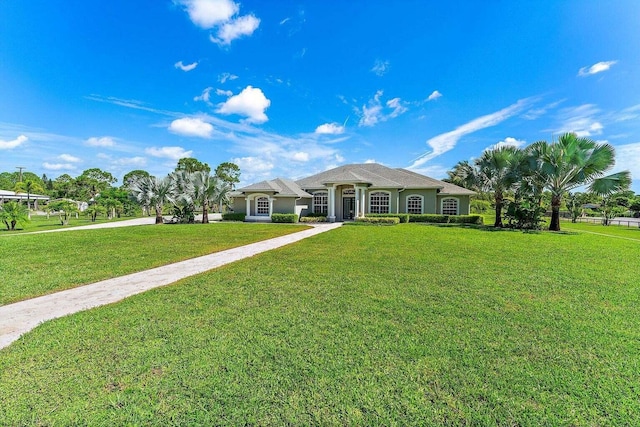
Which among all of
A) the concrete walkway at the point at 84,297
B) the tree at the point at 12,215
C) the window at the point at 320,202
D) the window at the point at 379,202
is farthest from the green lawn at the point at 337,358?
the tree at the point at 12,215

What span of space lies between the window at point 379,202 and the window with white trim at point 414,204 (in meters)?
2.10

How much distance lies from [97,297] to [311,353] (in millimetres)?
4764

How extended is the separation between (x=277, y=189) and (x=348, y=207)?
7228 millimetres

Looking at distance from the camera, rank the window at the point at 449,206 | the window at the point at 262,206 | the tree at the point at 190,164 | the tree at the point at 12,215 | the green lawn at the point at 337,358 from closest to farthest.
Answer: the green lawn at the point at 337,358, the tree at the point at 12,215, the window at the point at 449,206, the window at the point at 262,206, the tree at the point at 190,164

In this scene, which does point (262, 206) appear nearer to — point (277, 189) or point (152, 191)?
point (277, 189)

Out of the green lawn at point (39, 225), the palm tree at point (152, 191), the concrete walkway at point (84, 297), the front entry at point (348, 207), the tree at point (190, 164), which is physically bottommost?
the concrete walkway at point (84, 297)

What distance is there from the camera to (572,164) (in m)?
17.6

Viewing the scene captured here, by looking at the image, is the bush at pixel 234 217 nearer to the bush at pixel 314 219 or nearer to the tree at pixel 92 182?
the bush at pixel 314 219

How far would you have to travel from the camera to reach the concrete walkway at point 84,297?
4.15 meters

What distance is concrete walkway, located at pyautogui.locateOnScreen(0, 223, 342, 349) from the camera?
13.6 feet

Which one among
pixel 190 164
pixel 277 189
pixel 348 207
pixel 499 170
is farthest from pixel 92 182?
pixel 499 170

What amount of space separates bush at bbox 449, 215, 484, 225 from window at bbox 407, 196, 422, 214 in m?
2.93

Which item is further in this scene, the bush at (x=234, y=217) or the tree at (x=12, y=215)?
the bush at (x=234, y=217)

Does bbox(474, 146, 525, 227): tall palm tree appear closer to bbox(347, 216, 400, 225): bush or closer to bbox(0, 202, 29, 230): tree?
bbox(347, 216, 400, 225): bush
